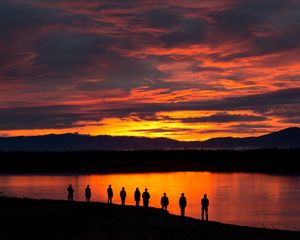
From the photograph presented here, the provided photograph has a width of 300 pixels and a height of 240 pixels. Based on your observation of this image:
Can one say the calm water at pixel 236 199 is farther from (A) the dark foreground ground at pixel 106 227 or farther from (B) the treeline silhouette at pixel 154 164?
(B) the treeline silhouette at pixel 154 164

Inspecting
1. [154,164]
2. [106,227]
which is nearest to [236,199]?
[106,227]

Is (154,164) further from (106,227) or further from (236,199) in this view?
(106,227)

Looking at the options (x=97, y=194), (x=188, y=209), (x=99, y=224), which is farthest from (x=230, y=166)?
(x=99, y=224)

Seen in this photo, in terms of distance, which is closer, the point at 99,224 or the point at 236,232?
the point at 99,224

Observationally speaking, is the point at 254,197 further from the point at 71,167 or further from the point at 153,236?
the point at 71,167

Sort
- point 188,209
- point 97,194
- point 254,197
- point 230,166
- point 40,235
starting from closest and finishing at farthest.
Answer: point 40,235 → point 188,209 → point 254,197 → point 97,194 → point 230,166

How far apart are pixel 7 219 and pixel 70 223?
347cm

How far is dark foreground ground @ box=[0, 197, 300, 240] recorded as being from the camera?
1042 inches

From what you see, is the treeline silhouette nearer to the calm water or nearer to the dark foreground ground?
the calm water

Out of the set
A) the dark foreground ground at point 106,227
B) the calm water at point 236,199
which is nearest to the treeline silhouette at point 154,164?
the calm water at point 236,199

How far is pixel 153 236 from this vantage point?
27359 millimetres

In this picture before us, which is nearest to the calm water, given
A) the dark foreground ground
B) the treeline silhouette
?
the dark foreground ground

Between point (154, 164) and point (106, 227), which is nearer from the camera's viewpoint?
point (106, 227)

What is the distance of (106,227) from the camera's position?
28.7 meters
